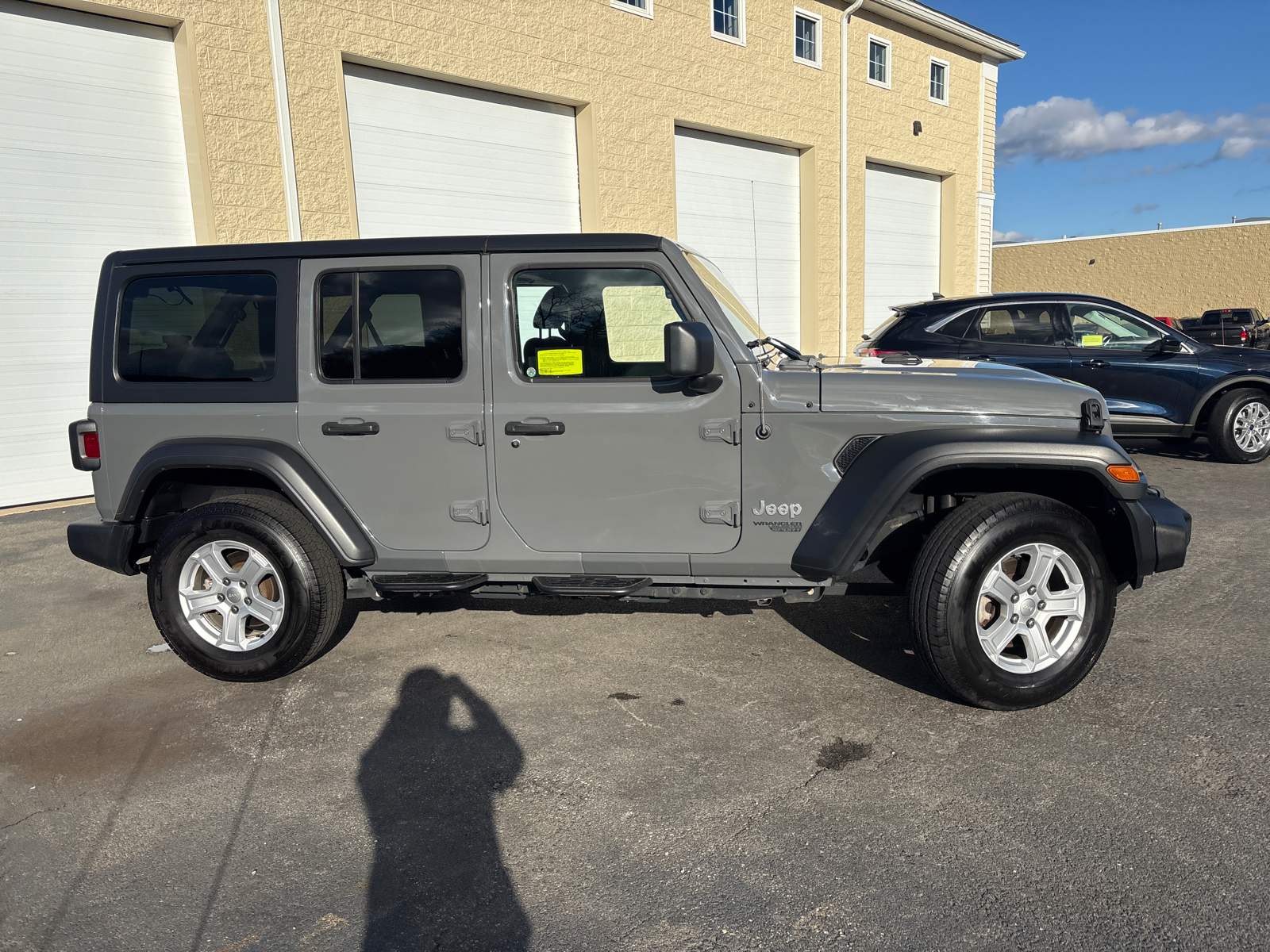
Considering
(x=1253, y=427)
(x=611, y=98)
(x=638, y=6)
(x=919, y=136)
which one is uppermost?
(x=638, y=6)

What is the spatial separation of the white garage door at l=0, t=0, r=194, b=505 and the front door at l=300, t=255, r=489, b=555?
635 cm

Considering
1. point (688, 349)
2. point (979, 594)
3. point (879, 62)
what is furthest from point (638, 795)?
point (879, 62)

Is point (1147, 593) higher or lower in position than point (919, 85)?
lower

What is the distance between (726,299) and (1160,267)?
38385 millimetres

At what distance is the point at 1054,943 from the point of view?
2.18 metres

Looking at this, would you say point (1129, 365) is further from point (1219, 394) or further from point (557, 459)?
point (557, 459)

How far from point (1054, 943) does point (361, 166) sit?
9.96 meters

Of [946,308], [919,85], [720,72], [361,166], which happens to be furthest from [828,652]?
[919,85]

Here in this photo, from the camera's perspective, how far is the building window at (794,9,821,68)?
15.0m

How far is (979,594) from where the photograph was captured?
132 inches

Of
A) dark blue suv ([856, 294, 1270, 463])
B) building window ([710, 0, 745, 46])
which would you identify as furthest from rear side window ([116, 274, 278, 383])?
building window ([710, 0, 745, 46])

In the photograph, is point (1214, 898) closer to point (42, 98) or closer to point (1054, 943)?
point (1054, 943)

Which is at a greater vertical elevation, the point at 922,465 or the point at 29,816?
the point at 922,465

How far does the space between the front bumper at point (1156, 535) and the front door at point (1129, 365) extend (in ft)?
18.1
